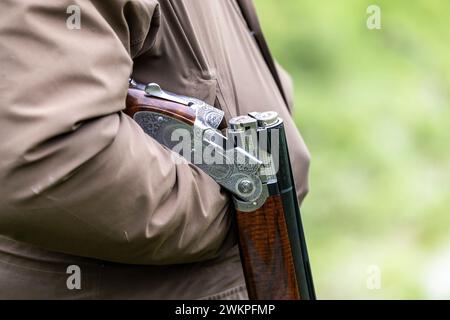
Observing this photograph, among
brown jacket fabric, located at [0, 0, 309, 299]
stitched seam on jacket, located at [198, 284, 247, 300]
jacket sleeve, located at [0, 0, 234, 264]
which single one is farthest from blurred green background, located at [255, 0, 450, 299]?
jacket sleeve, located at [0, 0, 234, 264]

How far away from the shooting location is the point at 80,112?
133 cm

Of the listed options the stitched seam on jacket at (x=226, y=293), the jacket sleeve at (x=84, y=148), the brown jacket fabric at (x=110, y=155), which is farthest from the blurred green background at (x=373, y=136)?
the jacket sleeve at (x=84, y=148)

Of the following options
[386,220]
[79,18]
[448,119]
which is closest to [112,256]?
[79,18]

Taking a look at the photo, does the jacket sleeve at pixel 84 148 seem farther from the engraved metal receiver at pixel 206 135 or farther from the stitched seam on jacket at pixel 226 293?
the stitched seam on jacket at pixel 226 293

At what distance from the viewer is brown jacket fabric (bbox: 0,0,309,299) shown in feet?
4.28

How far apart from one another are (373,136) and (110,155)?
3024mm

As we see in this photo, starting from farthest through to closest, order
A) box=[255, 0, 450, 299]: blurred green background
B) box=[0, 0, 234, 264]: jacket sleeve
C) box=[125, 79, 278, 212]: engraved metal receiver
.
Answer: box=[255, 0, 450, 299]: blurred green background, box=[125, 79, 278, 212]: engraved metal receiver, box=[0, 0, 234, 264]: jacket sleeve

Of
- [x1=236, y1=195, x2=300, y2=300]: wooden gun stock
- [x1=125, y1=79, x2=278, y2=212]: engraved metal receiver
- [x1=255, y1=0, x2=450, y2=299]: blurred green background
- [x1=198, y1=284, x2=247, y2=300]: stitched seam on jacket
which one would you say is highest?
[x1=125, y1=79, x2=278, y2=212]: engraved metal receiver

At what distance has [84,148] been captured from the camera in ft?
4.43

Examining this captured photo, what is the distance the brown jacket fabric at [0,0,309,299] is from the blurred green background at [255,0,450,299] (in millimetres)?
2034

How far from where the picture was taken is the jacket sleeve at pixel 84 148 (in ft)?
4.26

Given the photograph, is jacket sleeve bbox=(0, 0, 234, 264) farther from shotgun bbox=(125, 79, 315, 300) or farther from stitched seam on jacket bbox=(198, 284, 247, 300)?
stitched seam on jacket bbox=(198, 284, 247, 300)

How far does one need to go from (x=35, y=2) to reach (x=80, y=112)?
0.19 m

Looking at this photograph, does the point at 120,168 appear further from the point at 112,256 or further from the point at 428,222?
the point at 428,222
